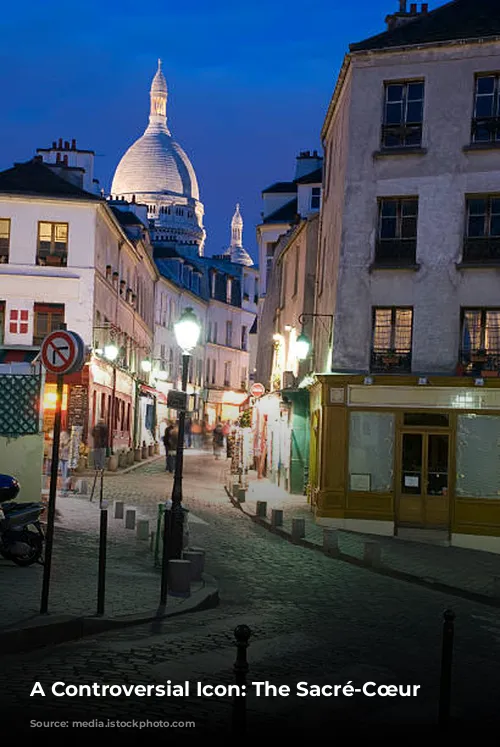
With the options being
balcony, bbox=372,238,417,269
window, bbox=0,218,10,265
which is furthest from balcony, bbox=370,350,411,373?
window, bbox=0,218,10,265

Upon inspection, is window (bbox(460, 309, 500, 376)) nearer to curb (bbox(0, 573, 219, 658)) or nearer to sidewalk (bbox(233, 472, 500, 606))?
sidewalk (bbox(233, 472, 500, 606))

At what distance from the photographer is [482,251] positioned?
80.6 ft

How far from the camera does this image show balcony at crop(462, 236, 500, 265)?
2444 cm


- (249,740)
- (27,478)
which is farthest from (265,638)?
(27,478)

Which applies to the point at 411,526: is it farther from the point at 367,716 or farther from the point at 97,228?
the point at 97,228

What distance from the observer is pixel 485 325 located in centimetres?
2461

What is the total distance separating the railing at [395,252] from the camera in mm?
25078

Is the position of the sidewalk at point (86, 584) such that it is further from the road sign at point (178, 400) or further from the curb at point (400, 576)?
the curb at point (400, 576)

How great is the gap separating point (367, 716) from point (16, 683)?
2.70 m

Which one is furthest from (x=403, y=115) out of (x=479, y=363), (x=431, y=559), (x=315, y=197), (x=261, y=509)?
(x=315, y=197)

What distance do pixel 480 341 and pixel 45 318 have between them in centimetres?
2162

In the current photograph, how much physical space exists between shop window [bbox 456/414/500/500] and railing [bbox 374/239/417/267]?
3.74 meters

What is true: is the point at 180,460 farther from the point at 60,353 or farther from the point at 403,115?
the point at 403,115

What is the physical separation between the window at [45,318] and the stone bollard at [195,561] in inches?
1084
